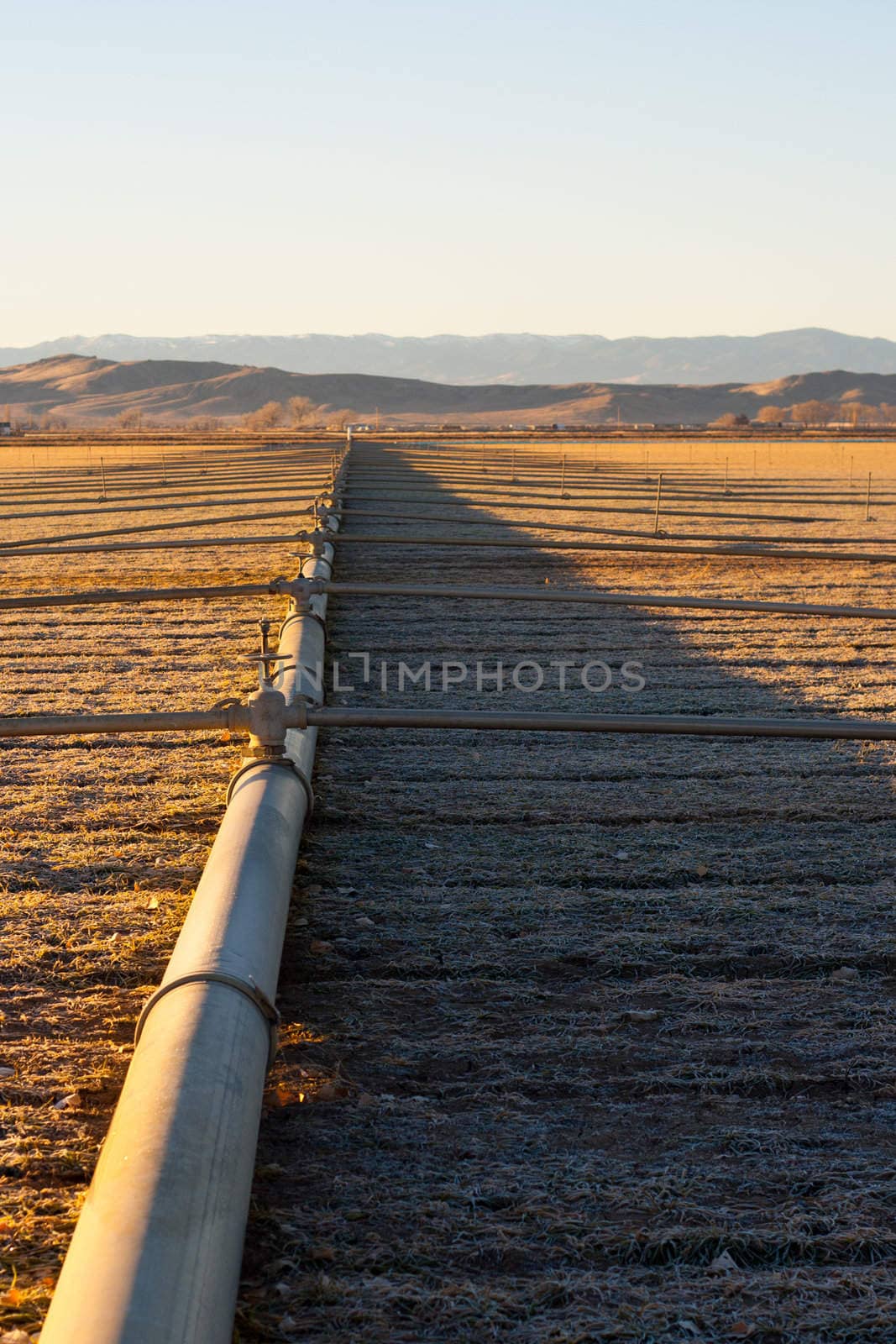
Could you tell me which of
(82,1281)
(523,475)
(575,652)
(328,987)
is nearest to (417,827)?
(328,987)

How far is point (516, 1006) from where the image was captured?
12.1ft

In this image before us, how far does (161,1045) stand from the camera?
9.10ft

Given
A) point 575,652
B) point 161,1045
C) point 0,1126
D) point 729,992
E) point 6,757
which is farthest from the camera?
point 575,652

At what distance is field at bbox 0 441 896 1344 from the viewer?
259 cm

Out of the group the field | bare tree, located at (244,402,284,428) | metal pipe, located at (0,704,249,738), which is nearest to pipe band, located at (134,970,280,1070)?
the field

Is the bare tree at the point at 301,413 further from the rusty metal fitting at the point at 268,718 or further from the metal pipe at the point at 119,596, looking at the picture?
the rusty metal fitting at the point at 268,718

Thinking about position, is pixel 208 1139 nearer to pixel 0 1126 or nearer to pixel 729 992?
pixel 0 1126

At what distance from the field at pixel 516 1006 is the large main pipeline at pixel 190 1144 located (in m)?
0.25

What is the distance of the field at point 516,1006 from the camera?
2.59 metres

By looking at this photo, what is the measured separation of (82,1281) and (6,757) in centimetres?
440

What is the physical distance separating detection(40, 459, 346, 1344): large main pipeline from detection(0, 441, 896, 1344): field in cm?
25

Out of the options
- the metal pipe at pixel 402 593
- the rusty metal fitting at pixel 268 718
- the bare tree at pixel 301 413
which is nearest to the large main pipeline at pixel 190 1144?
the rusty metal fitting at pixel 268 718

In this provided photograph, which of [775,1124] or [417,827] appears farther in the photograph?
[417,827]

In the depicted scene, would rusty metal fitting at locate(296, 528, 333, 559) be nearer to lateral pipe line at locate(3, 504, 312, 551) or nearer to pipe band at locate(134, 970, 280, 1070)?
lateral pipe line at locate(3, 504, 312, 551)
